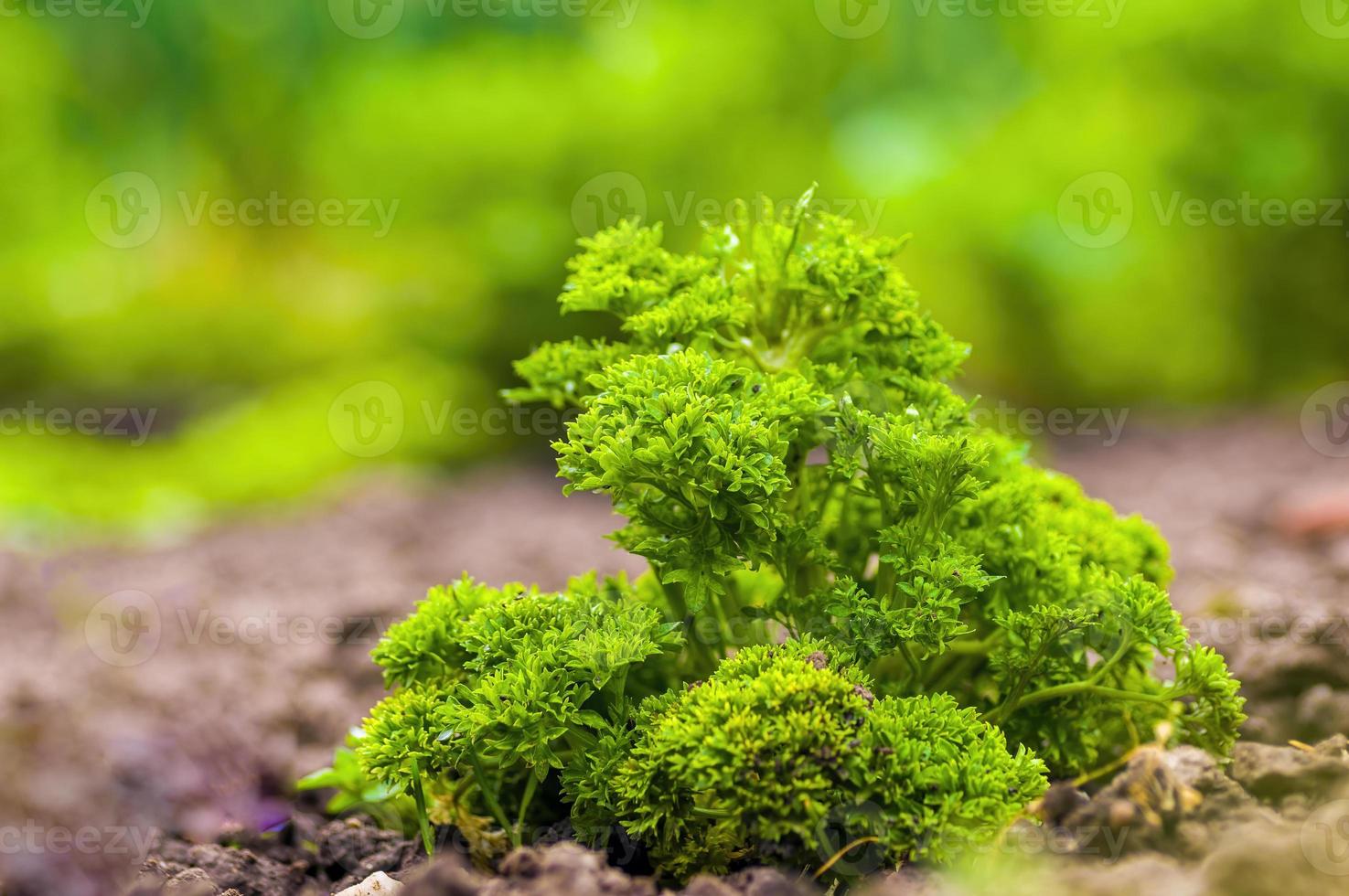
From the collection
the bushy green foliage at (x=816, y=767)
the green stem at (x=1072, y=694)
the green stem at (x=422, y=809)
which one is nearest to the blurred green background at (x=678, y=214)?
the green stem at (x=422, y=809)

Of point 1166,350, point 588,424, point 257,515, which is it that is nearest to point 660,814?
point 588,424

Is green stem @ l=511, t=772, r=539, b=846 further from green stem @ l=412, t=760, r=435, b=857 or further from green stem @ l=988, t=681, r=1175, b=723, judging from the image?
green stem @ l=988, t=681, r=1175, b=723

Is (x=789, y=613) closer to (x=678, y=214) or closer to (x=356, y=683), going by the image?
(x=356, y=683)

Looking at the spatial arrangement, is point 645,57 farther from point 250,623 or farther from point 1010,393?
point 250,623

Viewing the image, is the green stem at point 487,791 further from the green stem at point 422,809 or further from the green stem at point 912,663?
the green stem at point 912,663

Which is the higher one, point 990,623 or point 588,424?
point 588,424
